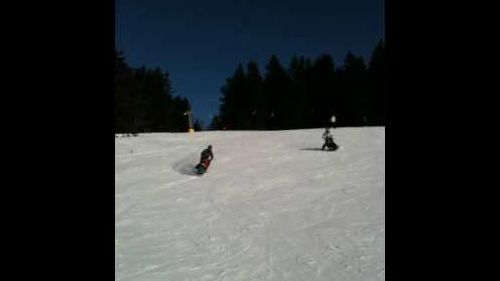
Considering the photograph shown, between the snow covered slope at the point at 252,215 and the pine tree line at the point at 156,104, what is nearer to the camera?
the snow covered slope at the point at 252,215

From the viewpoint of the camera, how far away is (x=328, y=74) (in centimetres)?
7231

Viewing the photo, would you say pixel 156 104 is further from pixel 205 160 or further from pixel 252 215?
pixel 252 215

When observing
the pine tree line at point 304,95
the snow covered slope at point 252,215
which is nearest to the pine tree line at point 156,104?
the pine tree line at point 304,95

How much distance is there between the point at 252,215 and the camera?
14.8m

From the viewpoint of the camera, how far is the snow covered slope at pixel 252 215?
417 inches

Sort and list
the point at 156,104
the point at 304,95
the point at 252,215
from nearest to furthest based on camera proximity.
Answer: the point at 252,215
the point at 304,95
the point at 156,104

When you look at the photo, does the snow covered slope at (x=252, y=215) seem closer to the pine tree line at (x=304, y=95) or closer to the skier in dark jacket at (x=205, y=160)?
the skier in dark jacket at (x=205, y=160)

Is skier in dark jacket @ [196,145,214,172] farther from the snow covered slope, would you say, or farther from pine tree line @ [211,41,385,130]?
pine tree line @ [211,41,385,130]

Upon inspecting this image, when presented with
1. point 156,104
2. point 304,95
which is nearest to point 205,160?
point 304,95
